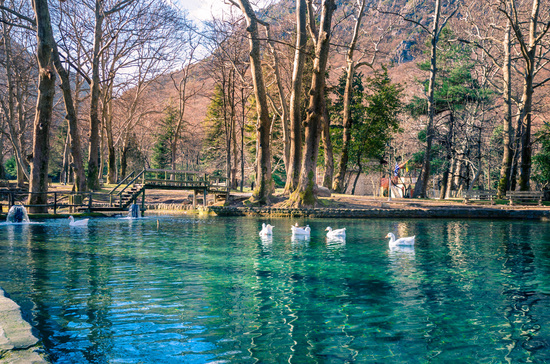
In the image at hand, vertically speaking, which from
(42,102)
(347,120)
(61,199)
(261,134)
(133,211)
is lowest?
(133,211)

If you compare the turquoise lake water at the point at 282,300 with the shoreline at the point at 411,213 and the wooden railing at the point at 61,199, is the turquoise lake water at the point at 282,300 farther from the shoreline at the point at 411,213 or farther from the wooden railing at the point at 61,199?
the shoreline at the point at 411,213

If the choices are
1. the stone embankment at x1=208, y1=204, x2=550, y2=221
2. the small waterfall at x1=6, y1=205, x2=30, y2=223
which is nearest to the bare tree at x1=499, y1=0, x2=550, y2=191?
the stone embankment at x1=208, y1=204, x2=550, y2=221

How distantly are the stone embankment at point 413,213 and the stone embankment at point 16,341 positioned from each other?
1888cm

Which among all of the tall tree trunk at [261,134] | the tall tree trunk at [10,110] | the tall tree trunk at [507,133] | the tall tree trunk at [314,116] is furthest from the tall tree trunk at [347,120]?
the tall tree trunk at [10,110]

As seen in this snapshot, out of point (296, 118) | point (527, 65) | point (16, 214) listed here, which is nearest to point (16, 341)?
point (16, 214)

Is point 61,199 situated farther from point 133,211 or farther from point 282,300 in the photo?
point 282,300

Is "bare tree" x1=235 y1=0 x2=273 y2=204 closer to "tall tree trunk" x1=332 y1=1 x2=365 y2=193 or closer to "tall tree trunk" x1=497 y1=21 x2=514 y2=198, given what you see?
"tall tree trunk" x1=332 y1=1 x2=365 y2=193

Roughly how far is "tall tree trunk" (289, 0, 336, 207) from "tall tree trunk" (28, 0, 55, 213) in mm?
12145

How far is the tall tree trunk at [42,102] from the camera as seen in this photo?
1898cm

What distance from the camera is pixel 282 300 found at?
22.3 feet

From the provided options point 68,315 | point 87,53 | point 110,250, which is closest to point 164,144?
point 87,53

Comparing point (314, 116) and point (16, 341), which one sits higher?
point (314, 116)

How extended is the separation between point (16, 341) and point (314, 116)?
20.5 meters

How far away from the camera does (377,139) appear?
41.0m
